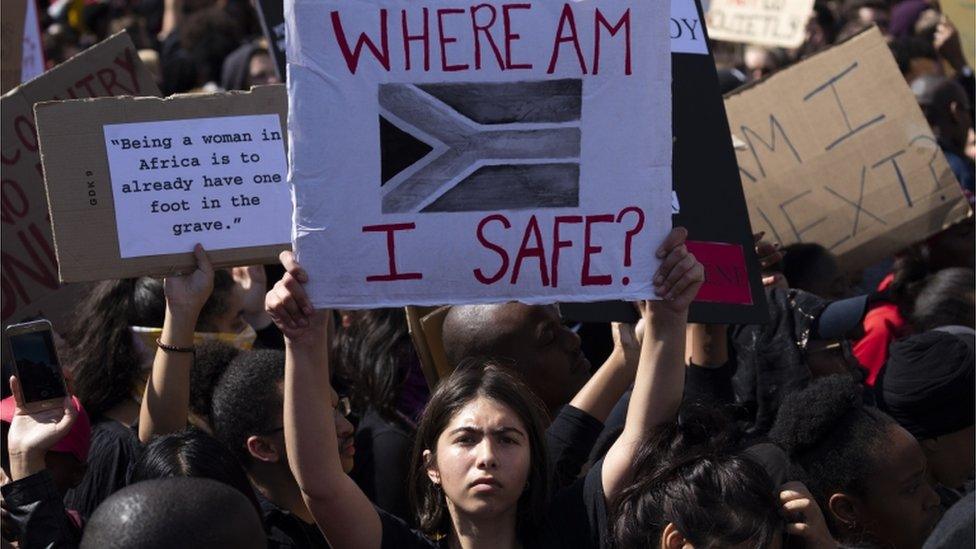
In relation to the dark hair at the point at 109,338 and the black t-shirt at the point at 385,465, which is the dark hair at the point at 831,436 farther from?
the dark hair at the point at 109,338

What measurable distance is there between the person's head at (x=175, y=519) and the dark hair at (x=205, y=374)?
176 centimetres

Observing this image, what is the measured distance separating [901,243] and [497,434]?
9.34ft

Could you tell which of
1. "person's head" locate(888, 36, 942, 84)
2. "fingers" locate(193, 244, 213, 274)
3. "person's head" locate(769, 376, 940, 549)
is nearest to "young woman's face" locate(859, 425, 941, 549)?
"person's head" locate(769, 376, 940, 549)

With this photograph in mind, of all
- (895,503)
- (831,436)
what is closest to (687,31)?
(831,436)

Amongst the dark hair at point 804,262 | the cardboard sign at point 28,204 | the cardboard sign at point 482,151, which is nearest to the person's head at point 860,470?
the cardboard sign at point 482,151

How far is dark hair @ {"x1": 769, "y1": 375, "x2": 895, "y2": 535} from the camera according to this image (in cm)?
363

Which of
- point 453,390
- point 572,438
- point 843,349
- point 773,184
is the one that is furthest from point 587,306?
point 773,184

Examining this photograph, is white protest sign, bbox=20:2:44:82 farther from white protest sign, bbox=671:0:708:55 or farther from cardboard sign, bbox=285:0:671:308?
cardboard sign, bbox=285:0:671:308

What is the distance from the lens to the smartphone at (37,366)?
341 centimetres

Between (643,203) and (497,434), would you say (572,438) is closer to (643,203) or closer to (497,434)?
(497,434)

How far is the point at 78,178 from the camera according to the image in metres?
3.77

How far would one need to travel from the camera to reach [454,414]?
3.34 m

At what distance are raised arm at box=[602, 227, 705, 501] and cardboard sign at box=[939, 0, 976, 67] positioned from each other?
2897 mm

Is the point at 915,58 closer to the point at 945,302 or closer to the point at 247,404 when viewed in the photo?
the point at 945,302
